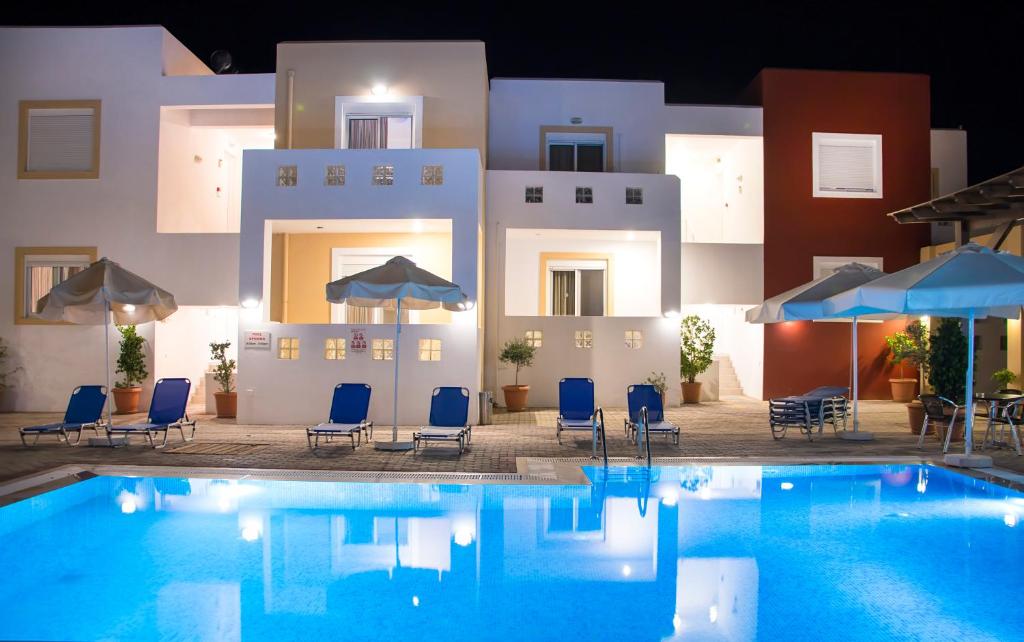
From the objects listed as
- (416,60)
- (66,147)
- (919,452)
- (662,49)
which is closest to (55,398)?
Result: (66,147)

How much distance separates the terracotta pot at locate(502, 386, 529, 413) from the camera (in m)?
15.8

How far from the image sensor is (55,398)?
16.0 meters

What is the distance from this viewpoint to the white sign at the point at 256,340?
13.4 m

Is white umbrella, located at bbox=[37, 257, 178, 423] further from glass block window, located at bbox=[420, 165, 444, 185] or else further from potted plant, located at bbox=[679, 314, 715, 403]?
potted plant, located at bbox=[679, 314, 715, 403]

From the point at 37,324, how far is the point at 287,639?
14487mm

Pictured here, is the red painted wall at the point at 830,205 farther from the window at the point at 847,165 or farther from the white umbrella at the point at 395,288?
the white umbrella at the point at 395,288

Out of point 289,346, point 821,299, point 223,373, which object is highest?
point 821,299

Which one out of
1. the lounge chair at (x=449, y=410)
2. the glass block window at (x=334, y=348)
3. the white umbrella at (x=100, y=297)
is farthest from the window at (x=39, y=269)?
the lounge chair at (x=449, y=410)

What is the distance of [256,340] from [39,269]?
6.52m

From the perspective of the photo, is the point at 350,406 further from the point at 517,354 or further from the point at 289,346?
the point at 517,354

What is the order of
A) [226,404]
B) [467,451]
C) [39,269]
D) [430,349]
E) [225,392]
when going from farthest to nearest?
[39,269] → [225,392] → [226,404] → [430,349] → [467,451]

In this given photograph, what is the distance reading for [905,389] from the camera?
17.8 meters

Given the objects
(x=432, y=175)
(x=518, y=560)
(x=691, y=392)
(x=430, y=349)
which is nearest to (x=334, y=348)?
(x=430, y=349)

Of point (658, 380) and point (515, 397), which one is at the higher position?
point (658, 380)
